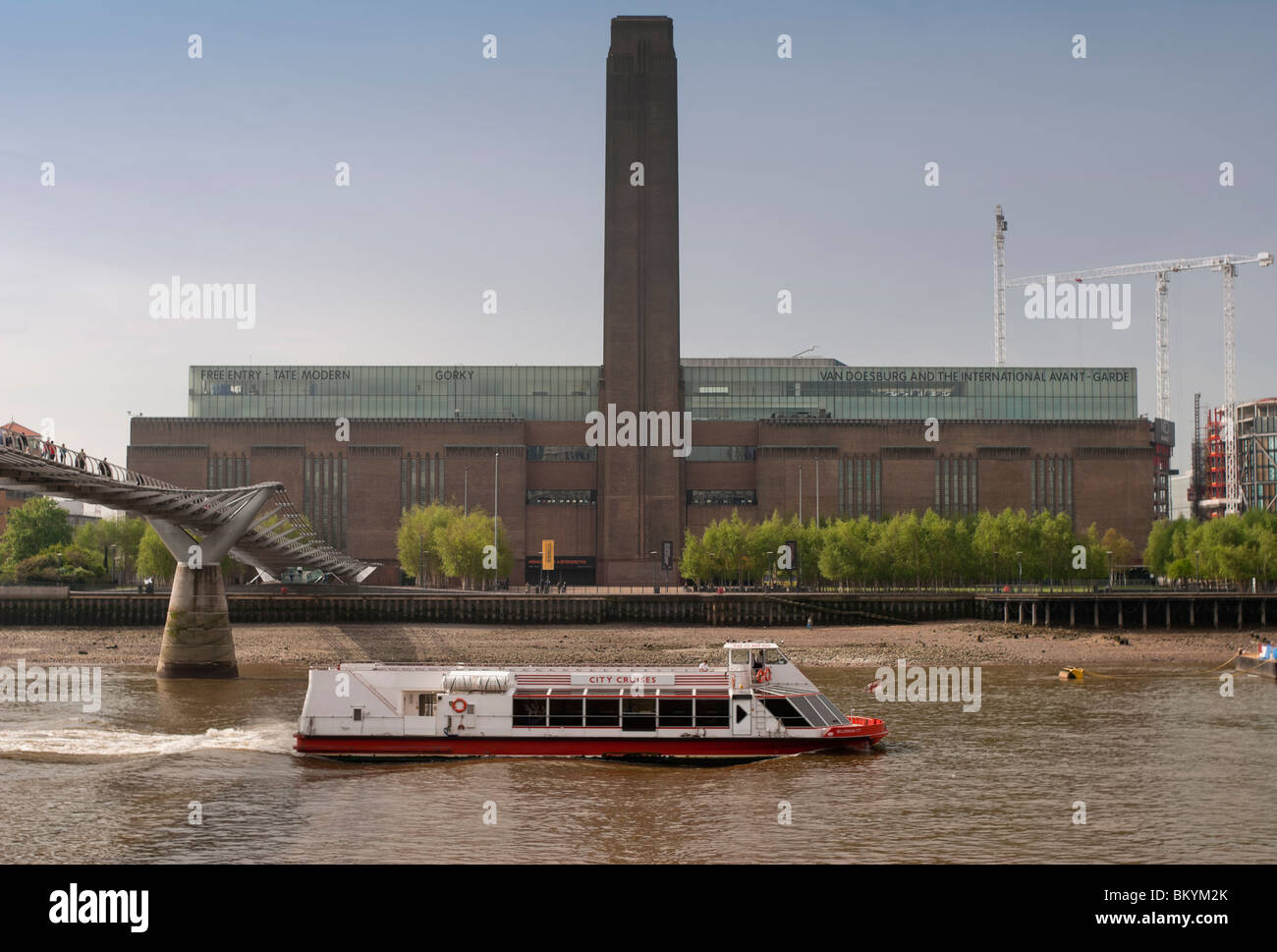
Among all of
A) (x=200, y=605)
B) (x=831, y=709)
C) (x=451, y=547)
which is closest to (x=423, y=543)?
(x=451, y=547)

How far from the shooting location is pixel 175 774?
3694 centimetres

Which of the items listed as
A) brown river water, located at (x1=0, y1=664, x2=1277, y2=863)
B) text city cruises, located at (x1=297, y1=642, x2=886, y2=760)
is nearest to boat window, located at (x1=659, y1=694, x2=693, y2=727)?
text city cruises, located at (x1=297, y1=642, x2=886, y2=760)

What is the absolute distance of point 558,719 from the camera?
42000 mm

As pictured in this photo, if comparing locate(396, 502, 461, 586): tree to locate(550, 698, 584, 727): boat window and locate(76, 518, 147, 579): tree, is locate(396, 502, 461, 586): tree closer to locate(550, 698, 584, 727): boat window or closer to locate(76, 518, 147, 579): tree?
locate(76, 518, 147, 579): tree

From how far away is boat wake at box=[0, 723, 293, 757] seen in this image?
3997cm

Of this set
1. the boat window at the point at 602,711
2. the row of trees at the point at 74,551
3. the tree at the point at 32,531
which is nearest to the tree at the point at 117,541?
the row of trees at the point at 74,551

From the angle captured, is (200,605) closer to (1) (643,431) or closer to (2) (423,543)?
(2) (423,543)

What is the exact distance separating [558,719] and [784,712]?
748cm

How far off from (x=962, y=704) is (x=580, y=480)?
8329 cm

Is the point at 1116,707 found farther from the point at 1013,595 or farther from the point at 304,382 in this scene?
the point at 304,382

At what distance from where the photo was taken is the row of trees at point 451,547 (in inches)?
4419

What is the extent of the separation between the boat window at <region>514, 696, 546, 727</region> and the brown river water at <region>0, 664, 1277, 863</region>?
160cm
